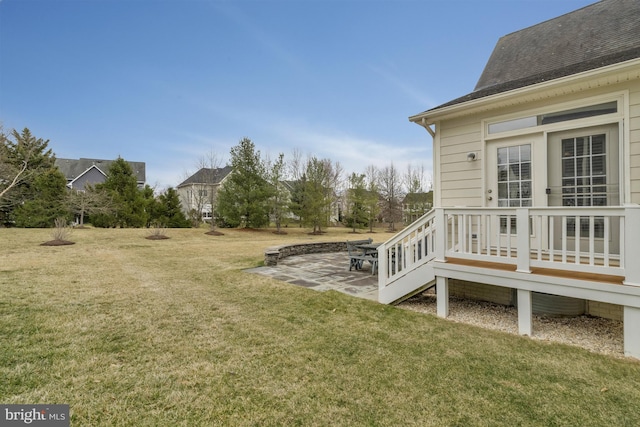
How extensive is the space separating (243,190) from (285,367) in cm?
2085

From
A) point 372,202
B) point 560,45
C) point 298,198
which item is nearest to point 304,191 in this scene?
point 298,198

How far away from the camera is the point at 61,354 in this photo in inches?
129

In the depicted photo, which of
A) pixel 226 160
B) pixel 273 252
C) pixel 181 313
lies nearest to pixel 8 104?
pixel 226 160

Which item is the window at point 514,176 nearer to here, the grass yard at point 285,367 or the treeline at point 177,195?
the grass yard at point 285,367

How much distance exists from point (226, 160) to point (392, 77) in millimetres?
14451

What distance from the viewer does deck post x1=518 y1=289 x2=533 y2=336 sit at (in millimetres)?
3938

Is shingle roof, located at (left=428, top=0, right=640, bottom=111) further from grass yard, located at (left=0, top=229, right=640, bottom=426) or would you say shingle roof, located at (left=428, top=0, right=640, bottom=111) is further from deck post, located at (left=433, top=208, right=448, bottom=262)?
grass yard, located at (left=0, top=229, right=640, bottom=426)

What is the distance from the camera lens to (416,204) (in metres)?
30.9

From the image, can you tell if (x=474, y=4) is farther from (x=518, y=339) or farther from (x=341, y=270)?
(x=518, y=339)

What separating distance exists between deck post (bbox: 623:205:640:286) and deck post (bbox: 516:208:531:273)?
0.90 m

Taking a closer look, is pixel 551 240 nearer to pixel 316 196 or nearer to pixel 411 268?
pixel 411 268

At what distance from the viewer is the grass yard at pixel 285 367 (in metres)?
2.35

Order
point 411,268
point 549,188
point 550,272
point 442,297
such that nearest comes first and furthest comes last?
point 550,272, point 442,297, point 549,188, point 411,268

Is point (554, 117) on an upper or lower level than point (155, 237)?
upper
